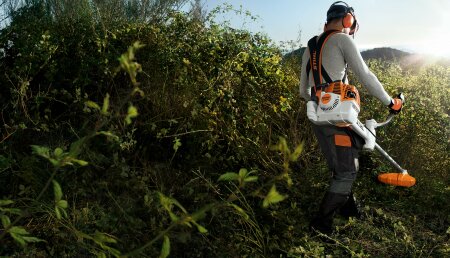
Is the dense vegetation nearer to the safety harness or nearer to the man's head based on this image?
the safety harness

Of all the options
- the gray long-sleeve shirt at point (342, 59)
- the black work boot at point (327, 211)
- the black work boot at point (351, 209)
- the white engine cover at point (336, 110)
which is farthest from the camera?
the black work boot at point (351, 209)

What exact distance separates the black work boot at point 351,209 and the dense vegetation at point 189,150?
86 millimetres

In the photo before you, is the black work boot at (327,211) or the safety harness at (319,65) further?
the black work boot at (327,211)

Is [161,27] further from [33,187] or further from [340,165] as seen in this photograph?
[340,165]

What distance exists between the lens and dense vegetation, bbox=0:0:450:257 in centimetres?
368

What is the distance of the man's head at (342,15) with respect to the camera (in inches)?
145

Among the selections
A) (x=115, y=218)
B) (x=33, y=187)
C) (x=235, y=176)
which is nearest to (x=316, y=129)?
(x=115, y=218)

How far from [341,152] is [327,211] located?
50cm

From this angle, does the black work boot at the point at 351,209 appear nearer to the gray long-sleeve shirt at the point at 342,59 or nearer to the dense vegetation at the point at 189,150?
the dense vegetation at the point at 189,150

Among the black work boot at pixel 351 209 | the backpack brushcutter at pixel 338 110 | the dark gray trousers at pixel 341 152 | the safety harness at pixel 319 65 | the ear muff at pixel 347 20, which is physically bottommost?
the black work boot at pixel 351 209

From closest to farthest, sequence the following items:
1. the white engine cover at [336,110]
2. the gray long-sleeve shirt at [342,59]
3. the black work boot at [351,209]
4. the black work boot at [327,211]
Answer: the white engine cover at [336,110]
the gray long-sleeve shirt at [342,59]
the black work boot at [327,211]
the black work boot at [351,209]

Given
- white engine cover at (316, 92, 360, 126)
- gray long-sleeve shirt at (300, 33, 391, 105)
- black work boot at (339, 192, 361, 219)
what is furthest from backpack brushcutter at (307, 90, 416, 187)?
black work boot at (339, 192, 361, 219)

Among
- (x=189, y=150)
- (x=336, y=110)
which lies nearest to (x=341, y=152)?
(x=336, y=110)

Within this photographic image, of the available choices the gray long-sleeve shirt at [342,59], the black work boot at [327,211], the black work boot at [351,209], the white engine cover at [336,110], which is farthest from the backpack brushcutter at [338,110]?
the black work boot at [351,209]
